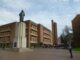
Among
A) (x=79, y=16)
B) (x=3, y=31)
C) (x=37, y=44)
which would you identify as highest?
(x=79, y=16)

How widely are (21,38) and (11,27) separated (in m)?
41.8

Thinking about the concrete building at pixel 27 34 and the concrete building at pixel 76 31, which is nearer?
the concrete building at pixel 76 31

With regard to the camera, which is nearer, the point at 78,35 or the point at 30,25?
the point at 78,35

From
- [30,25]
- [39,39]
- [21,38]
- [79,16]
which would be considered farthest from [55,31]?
[21,38]

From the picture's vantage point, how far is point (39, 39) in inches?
3076

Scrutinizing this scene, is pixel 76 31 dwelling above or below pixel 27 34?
above

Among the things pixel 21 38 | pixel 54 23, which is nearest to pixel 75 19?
pixel 21 38

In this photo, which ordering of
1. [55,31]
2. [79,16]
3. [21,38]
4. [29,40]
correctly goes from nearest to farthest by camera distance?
1. [21,38]
2. [79,16]
3. [29,40]
4. [55,31]

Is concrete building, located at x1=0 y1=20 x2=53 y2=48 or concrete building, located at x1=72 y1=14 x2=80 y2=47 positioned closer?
concrete building, located at x1=72 y1=14 x2=80 y2=47

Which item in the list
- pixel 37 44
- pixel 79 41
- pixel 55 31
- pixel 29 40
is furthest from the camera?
pixel 55 31

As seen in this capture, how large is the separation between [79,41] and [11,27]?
33823 mm

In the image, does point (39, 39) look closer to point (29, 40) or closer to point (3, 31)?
point (29, 40)

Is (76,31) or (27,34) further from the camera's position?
(27,34)

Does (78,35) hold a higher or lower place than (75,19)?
lower
